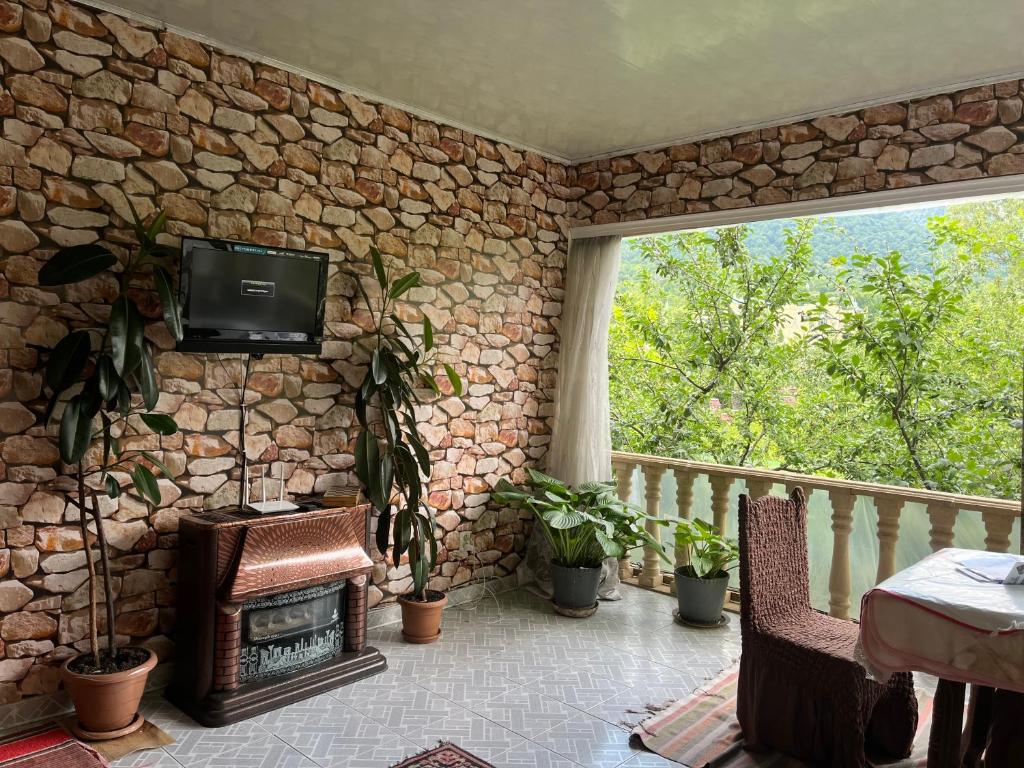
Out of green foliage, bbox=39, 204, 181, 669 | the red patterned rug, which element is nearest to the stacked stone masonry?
green foliage, bbox=39, 204, 181, 669

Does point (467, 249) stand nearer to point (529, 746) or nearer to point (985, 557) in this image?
point (529, 746)

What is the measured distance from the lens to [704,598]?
161 inches

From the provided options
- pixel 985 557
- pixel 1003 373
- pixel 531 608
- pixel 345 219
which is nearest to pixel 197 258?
pixel 345 219

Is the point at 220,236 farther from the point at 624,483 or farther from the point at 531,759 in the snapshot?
the point at 624,483

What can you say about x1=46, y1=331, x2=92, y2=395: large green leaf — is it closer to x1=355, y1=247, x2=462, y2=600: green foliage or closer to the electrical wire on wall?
the electrical wire on wall

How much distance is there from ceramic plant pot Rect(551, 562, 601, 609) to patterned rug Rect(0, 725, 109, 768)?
2.44 metres

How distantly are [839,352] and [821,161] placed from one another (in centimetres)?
254

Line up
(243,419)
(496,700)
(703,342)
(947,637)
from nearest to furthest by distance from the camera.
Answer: (947,637), (496,700), (243,419), (703,342)

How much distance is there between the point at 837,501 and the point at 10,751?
3.82m

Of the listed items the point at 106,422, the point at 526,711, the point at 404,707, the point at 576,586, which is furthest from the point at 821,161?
the point at 106,422

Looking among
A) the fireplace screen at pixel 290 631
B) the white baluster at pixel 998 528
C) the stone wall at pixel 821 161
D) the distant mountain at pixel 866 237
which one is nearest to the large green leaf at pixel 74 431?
the fireplace screen at pixel 290 631

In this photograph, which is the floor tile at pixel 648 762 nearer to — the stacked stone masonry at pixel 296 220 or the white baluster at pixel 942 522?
the stacked stone masonry at pixel 296 220

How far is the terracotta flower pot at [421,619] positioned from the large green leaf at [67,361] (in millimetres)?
1905

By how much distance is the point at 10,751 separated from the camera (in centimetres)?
252
